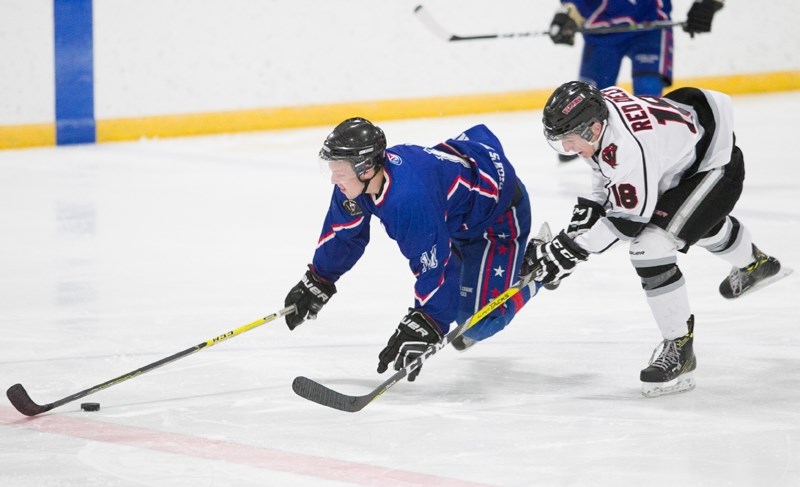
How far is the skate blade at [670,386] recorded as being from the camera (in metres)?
2.98

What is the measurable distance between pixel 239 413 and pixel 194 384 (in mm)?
277

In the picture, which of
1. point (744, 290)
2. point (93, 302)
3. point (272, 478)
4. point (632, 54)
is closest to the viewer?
point (272, 478)

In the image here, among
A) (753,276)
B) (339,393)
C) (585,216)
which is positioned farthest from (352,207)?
(753,276)

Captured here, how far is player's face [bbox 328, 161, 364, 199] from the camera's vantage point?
2.82m

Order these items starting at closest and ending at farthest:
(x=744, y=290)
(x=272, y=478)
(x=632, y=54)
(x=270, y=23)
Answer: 1. (x=272, y=478)
2. (x=744, y=290)
3. (x=632, y=54)
4. (x=270, y=23)

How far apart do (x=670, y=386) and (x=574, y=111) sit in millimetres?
695

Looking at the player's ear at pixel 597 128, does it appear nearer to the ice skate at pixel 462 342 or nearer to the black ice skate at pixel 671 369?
the black ice skate at pixel 671 369

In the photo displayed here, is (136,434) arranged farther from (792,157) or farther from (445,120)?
(445,120)

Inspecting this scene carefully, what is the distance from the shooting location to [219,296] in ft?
13.5

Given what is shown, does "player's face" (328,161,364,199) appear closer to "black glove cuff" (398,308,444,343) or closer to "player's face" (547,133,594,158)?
"black glove cuff" (398,308,444,343)

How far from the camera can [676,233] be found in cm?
298

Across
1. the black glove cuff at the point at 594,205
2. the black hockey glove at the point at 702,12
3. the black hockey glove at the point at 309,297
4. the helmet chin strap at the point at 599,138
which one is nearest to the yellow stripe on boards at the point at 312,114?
the black hockey glove at the point at 702,12

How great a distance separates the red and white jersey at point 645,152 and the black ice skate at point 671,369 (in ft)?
1.02

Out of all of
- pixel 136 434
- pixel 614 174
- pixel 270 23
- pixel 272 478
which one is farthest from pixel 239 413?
pixel 270 23
